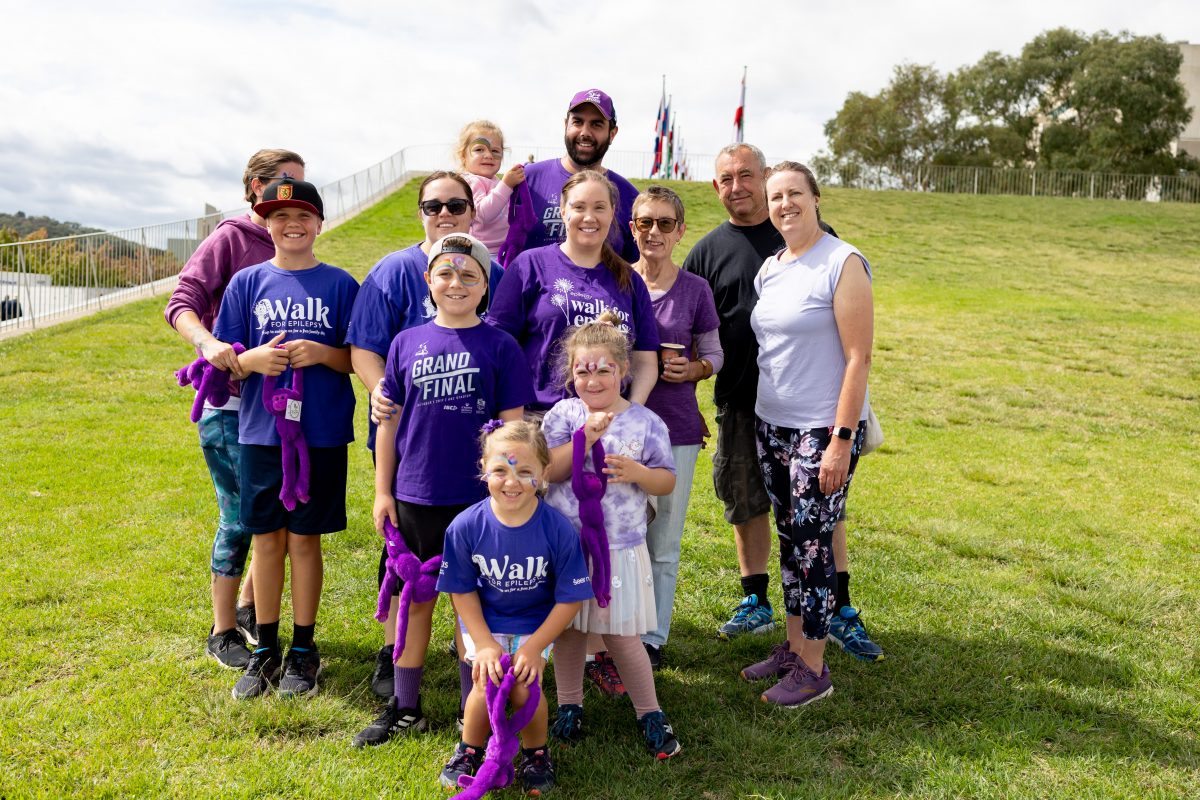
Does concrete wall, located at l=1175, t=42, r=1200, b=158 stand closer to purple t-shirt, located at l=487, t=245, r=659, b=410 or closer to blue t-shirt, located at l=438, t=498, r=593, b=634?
purple t-shirt, located at l=487, t=245, r=659, b=410

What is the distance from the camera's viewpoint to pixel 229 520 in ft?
13.8

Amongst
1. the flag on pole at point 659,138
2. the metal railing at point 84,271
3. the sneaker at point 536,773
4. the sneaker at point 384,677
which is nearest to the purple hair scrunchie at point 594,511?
the sneaker at point 536,773

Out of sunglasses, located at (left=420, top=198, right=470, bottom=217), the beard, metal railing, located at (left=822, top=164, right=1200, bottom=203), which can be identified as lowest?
sunglasses, located at (left=420, top=198, right=470, bottom=217)

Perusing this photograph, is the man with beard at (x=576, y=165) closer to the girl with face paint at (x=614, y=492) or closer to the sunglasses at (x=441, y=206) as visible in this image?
the sunglasses at (x=441, y=206)

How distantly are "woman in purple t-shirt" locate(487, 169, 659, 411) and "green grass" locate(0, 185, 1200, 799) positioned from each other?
4.92ft

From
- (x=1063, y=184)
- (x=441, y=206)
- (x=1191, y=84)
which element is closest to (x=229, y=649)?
(x=441, y=206)

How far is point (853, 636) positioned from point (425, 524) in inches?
90.2

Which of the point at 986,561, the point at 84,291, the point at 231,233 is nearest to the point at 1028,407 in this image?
the point at 986,561

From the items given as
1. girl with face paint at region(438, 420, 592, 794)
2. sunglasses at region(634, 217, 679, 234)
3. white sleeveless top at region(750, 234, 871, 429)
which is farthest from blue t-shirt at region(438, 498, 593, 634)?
sunglasses at region(634, 217, 679, 234)

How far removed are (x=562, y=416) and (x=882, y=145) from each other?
153 feet

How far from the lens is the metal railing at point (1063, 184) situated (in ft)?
131

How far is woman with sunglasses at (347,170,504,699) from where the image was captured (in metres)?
3.67

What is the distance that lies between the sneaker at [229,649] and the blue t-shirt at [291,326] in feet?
3.45

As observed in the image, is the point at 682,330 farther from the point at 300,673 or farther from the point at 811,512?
the point at 300,673
